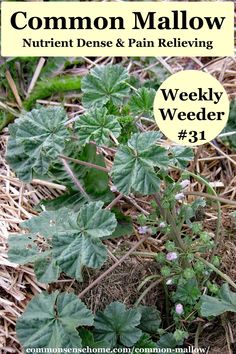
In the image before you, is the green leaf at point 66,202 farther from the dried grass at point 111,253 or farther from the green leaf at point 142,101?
the green leaf at point 142,101

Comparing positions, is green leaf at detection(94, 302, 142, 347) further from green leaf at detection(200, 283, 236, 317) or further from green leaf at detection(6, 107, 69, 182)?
green leaf at detection(6, 107, 69, 182)

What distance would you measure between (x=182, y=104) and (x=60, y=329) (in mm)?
637

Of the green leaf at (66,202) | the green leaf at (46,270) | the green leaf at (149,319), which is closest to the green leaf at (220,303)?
the green leaf at (149,319)

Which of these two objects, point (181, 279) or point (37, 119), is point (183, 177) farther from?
point (37, 119)

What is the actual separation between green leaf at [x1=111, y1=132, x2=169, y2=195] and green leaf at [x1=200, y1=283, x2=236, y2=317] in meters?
0.34

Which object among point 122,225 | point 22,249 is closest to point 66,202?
point 122,225

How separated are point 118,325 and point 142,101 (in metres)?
0.57

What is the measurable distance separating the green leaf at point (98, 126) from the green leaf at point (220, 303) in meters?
0.48

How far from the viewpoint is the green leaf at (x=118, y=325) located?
185 centimetres

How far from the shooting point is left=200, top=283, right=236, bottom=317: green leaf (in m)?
1.84

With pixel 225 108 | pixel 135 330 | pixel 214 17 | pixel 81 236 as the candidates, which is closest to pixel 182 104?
pixel 225 108

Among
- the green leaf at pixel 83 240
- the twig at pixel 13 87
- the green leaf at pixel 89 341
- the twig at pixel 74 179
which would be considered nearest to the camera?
the green leaf at pixel 83 240

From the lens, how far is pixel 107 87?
1.89m

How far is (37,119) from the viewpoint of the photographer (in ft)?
6.13
